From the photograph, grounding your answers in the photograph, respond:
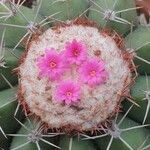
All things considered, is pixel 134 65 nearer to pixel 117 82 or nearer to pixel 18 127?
pixel 117 82

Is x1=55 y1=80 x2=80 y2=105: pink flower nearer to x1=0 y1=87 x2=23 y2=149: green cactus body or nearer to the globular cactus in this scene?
the globular cactus

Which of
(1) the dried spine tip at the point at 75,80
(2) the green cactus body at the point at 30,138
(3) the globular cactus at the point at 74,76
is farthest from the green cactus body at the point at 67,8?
(2) the green cactus body at the point at 30,138

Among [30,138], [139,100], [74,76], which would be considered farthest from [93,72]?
[30,138]

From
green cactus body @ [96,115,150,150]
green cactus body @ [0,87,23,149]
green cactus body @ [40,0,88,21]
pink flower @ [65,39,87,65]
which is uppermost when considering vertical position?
green cactus body @ [40,0,88,21]

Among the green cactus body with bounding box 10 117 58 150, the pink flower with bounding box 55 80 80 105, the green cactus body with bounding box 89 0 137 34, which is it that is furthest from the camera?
the green cactus body with bounding box 89 0 137 34

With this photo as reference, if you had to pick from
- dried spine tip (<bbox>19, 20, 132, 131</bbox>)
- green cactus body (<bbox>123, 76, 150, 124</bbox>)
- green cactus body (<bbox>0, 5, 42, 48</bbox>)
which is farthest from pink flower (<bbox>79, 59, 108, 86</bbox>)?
green cactus body (<bbox>0, 5, 42, 48</bbox>)

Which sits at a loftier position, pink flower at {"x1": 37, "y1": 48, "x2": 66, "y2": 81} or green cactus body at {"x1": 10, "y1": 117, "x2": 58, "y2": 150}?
pink flower at {"x1": 37, "y1": 48, "x2": 66, "y2": 81}

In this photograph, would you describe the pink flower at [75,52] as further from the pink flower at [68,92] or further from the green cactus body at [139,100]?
the green cactus body at [139,100]
